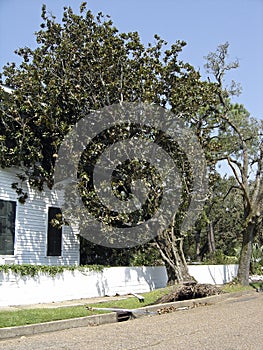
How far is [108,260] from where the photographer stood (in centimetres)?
1853

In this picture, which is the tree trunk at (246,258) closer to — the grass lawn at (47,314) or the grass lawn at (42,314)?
the grass lawn at (47,314)

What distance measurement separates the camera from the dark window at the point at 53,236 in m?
17.2

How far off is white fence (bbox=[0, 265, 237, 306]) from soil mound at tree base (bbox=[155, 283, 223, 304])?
10.4ft

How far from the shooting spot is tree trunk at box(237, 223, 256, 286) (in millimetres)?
19356

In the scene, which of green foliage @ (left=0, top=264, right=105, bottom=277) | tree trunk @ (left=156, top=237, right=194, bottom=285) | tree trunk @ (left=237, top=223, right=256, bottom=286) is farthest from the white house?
tree trunk @ (left=237, top=223, right=256, bottom=286)

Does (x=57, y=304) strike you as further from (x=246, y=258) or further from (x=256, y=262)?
(x=256, y=262)

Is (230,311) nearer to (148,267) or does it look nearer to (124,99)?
(148,267)

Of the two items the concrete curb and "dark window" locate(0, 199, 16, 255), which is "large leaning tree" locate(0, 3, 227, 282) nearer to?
"dark window" locate(0, 199, 16, 255)

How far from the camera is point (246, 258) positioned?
19641 mm

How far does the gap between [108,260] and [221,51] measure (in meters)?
10.2

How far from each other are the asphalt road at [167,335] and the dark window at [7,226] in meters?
6.36

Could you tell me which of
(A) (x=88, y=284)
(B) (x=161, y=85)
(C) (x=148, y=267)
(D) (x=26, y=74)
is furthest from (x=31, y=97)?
(C) (x=148, y=267)

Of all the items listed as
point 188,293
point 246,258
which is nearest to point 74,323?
point 188,293

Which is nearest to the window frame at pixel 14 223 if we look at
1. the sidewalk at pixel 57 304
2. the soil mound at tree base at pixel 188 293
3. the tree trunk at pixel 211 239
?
the sidewalk at pixel 57 304
